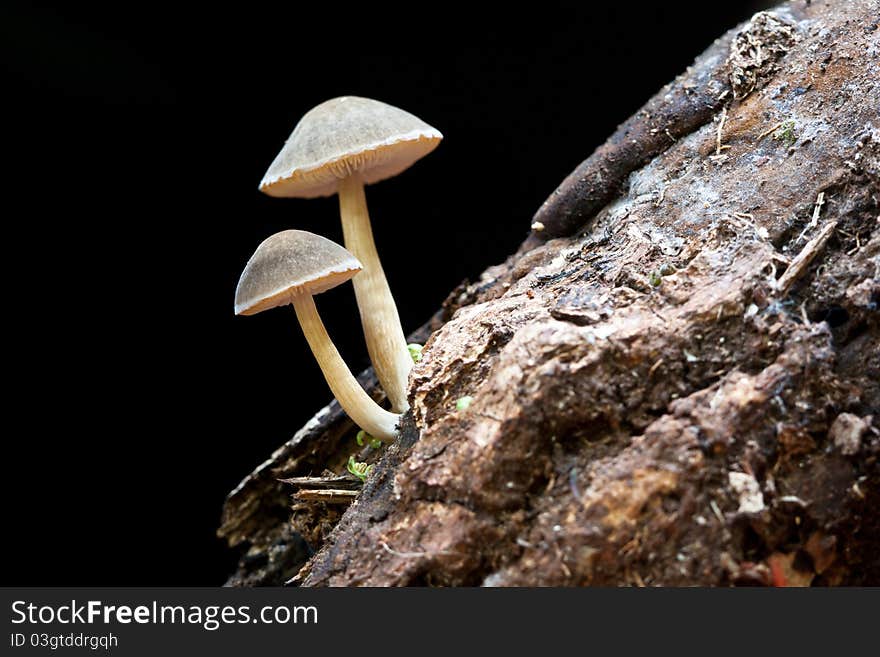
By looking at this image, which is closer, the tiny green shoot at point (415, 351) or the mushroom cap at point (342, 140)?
the mushroom cap at point (342, 140)

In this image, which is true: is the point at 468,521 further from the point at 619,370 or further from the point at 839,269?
the point at 839,269

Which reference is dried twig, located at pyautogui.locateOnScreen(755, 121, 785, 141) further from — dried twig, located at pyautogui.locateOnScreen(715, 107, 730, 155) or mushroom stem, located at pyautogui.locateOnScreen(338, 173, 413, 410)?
mushroom stem, located at pyautogui.locateOnScreen(338, 173, 413, 410)

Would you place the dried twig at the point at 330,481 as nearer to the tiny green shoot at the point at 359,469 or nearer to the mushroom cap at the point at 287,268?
the tiny green shoot at the point at 359,469

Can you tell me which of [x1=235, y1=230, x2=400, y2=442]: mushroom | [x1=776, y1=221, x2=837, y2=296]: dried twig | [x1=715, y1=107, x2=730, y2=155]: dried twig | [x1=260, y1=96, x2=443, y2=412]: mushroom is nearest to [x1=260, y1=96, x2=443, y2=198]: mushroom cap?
[x1=260, y1=96, x2=443, y2=412]: mushroom

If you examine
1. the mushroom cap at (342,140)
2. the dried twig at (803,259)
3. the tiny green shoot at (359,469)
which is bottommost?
the tiny green shoot at (359,469)

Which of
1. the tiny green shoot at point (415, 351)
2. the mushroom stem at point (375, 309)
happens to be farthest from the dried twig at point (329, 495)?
the tiny green shoot at point (415, 351)

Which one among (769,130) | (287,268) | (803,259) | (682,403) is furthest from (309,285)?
(769,130)

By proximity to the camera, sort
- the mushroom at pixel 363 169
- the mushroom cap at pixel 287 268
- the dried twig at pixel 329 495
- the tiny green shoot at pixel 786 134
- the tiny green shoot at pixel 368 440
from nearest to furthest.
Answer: the mushroom cap at pixel 287 268
the tiny green shoot at pixel 786 134
the mushroom at pixel 363 169
the dried twig at pixel 329 495
the tiny green shoot at pixel 368 440
